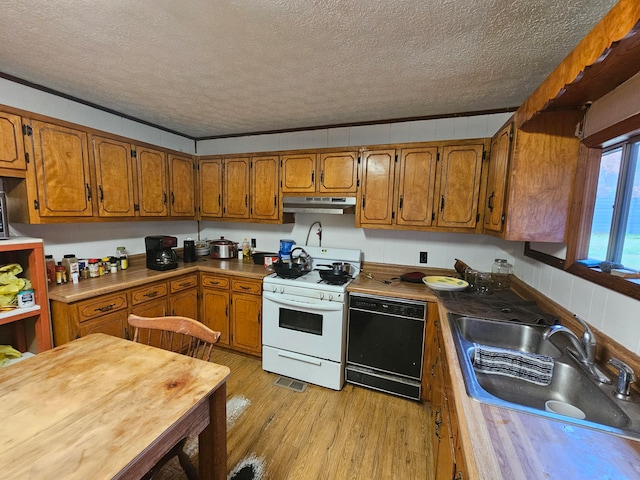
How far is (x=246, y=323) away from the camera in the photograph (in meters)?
2.61

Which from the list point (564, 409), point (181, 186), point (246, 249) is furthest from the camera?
point (246, 249)

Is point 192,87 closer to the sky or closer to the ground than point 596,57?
closer to the sky

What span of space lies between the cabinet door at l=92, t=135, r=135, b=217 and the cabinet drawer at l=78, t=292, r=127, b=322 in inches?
28.0

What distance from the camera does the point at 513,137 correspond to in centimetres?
157

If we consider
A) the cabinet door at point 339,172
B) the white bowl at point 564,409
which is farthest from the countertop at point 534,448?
the cabinet door at point 339,172

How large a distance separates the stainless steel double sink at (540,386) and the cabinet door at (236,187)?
2250 millimetres

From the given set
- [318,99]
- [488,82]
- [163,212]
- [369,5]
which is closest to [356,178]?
[318,99]

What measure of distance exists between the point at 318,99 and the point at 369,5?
1.01 m

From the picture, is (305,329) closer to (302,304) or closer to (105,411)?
(302,304)

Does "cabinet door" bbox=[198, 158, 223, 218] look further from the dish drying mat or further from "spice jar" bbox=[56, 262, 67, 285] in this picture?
the dish drying mat

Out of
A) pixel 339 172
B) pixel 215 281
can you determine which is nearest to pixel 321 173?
pixel 339 172

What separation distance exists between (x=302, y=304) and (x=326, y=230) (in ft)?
3.20

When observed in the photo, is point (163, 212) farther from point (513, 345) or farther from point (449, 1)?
point (513, 345)

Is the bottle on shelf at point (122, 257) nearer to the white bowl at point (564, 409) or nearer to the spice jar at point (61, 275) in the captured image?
the spice jar at point (61, 275)
